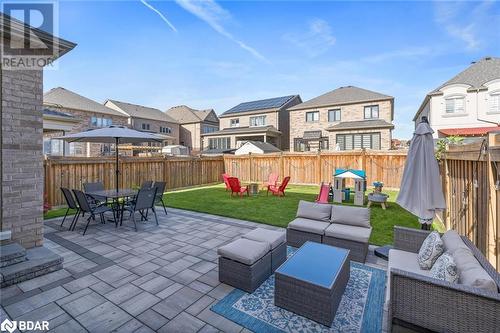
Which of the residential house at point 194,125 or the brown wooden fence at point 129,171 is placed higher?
the residential house at point 194,125

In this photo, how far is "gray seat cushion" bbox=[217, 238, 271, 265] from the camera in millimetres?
3418

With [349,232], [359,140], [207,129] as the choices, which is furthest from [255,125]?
[349,232]

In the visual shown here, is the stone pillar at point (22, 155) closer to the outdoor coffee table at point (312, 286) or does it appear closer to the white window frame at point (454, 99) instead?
the outdoor coffee table at point (312, 286)

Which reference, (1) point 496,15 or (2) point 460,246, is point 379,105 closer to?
(1) point 496,15

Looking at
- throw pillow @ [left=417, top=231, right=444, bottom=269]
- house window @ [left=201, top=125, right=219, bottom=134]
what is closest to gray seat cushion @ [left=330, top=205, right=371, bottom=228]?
throw pillow @ [left=417, top=231, right=444, bottom=269]

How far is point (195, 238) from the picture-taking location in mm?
5688

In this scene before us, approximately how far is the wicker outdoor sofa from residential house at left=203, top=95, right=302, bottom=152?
24.0 m

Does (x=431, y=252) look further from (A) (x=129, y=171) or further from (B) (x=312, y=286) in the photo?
(A) (x=129, y=171)

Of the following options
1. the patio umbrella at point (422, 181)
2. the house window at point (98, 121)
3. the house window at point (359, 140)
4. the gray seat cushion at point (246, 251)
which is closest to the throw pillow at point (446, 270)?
the patio umbrella at point (422, 181)

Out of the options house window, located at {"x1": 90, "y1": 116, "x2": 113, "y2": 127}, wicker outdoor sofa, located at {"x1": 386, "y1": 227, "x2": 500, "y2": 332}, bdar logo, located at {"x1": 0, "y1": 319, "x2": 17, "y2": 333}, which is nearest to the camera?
wicker outdoor sofa, located at {"x1": 386, "y1": 227, "x2": 500, "y2": 332}

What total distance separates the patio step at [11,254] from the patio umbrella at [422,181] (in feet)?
21.1

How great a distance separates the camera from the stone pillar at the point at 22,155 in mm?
4109

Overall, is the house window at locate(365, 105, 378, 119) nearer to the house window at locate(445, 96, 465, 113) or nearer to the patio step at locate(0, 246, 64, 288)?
the house window at locate(445, 96, 465, 113)

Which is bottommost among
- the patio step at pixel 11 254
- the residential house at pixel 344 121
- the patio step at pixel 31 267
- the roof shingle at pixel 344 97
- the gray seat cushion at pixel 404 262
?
the patio step at pixel 31 267
